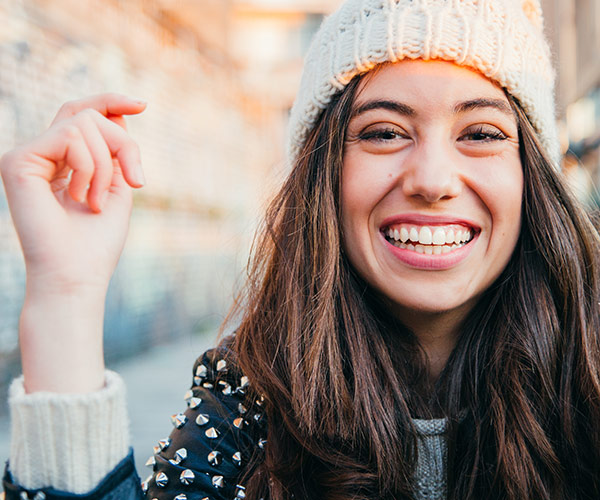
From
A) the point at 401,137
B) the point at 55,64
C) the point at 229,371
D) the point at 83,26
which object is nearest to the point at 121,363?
the point at 55,64

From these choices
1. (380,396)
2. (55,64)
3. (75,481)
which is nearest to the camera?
(75,481)

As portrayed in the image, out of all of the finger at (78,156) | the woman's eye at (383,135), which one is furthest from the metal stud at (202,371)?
the woman's eye at (383,135)

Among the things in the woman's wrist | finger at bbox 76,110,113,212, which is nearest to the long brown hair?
the woman's wrist

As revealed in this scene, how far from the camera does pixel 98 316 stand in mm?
1329

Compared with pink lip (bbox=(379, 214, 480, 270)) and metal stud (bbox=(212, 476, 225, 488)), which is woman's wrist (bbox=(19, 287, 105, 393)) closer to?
metal stud (bbox=(212, 476, 225, 488))

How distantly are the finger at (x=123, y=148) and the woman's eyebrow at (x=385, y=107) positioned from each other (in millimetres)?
706

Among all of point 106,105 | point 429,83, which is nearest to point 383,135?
point 429,83

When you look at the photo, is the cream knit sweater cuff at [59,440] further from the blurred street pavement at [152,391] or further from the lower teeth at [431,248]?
the blurred street pavement at [152,391]

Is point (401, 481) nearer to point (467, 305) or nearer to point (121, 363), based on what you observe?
point (467, 305)

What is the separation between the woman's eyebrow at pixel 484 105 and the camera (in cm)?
164

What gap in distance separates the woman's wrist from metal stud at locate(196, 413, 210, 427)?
1.46 ft

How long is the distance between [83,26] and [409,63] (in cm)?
616

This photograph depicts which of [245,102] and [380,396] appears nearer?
[380,396]

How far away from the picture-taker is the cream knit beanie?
1.67 m
